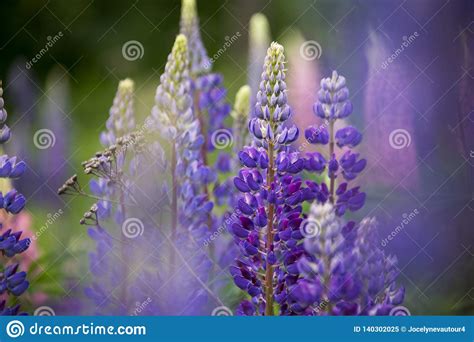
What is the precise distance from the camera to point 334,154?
1.78m

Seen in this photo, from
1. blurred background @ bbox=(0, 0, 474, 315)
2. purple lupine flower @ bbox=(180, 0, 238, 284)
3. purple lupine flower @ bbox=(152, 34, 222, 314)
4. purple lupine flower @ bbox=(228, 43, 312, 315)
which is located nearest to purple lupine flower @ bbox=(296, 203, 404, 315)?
purple lupine flower @ bbox=(228, 43, 312, 315)

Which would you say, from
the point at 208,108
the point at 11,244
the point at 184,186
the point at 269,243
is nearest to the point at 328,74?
the point at 208,108

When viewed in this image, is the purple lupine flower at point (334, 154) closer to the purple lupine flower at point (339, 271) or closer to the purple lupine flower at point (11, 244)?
the purple lupine flower at point (339, 271)

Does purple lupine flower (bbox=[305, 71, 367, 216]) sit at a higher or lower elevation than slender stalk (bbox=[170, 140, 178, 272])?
higher

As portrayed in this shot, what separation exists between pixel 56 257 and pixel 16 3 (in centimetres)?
79

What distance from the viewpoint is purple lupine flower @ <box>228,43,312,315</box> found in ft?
5.34

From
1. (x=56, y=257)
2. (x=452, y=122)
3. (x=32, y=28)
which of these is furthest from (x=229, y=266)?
(x=32, y=28)

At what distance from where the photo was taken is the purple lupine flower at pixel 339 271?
4.97 ft

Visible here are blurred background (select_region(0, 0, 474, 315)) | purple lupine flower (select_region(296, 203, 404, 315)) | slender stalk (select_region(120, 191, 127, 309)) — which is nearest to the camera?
purple lupine flower (select_region(296, 203, 404, 315))

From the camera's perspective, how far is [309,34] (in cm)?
222

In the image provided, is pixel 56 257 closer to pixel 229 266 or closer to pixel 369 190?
pixel 229 266

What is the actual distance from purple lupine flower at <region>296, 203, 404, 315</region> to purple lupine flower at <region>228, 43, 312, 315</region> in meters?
0.05

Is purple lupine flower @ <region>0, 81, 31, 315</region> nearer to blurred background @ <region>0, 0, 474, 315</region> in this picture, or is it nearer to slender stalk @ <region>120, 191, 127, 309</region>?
slender stalk @ <region>120, 191, 127, 309</region>

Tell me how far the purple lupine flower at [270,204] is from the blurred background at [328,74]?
1.65ft
